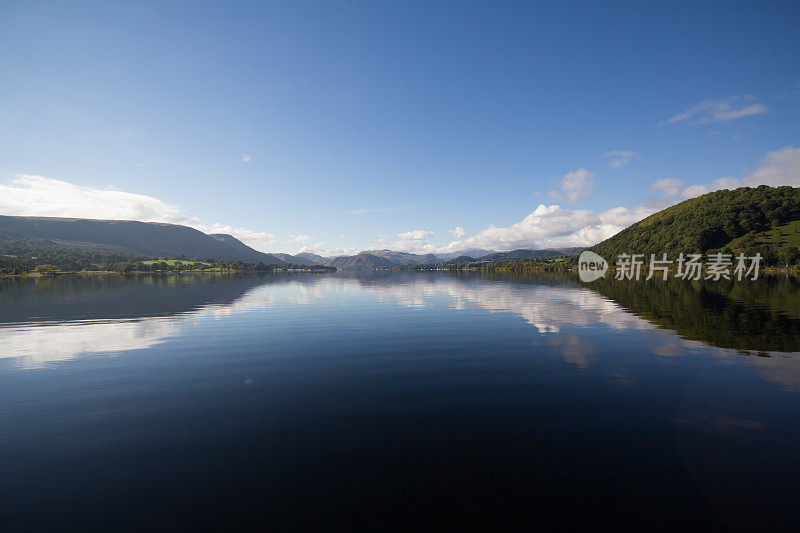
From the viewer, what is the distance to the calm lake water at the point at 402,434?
1007cm

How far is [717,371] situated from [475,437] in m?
21.1

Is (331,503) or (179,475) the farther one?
(179,475)

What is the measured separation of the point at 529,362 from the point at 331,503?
19.8 m

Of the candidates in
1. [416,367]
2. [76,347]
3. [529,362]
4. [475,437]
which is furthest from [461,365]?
[76,347]

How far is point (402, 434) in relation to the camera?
47.3 ft

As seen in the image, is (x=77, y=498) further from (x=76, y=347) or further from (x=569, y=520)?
(x=76, y=347)

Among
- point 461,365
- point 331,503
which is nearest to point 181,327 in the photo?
point 461,365

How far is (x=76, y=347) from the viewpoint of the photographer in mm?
30500

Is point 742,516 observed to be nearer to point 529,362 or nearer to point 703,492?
point 703,492

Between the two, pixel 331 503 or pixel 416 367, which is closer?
pixel 331 503

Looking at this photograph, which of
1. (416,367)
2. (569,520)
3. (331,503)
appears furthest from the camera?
(416,367)

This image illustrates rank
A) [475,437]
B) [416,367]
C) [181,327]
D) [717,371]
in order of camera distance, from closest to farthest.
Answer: [475,437] < [717,371] < [416,367] < [181,327]

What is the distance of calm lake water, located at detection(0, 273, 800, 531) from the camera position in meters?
10.1

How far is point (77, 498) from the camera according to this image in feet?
34.8
